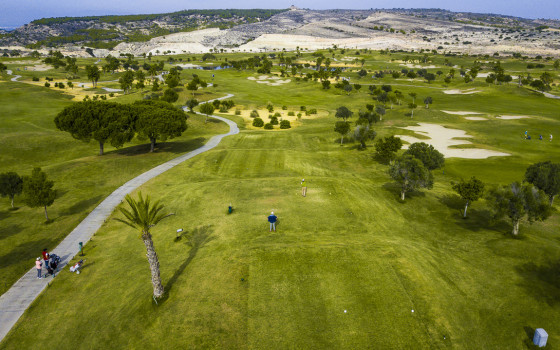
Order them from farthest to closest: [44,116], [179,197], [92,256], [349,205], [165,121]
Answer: [44,116]
[165,121]
[179,197]
[349,205]
[92,256]

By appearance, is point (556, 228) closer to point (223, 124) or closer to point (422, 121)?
point (422, 121)

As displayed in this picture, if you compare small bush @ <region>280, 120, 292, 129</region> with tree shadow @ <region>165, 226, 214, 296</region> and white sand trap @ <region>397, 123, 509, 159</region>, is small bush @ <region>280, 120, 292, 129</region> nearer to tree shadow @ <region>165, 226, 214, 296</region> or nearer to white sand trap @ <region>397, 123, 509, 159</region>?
white sand trap @ <region>397, 123, 509, 159</region>

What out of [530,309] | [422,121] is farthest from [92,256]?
[422,121]

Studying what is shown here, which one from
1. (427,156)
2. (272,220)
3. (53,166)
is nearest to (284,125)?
(427,156)

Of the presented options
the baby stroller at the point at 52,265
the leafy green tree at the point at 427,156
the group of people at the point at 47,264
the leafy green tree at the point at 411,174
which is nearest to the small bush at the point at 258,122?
the leafy green tree at the point at 427,156

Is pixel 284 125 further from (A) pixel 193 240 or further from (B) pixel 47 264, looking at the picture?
(B) pixel 47 264

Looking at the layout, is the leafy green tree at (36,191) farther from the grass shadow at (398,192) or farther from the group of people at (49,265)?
the grass shadow at (398,192)
